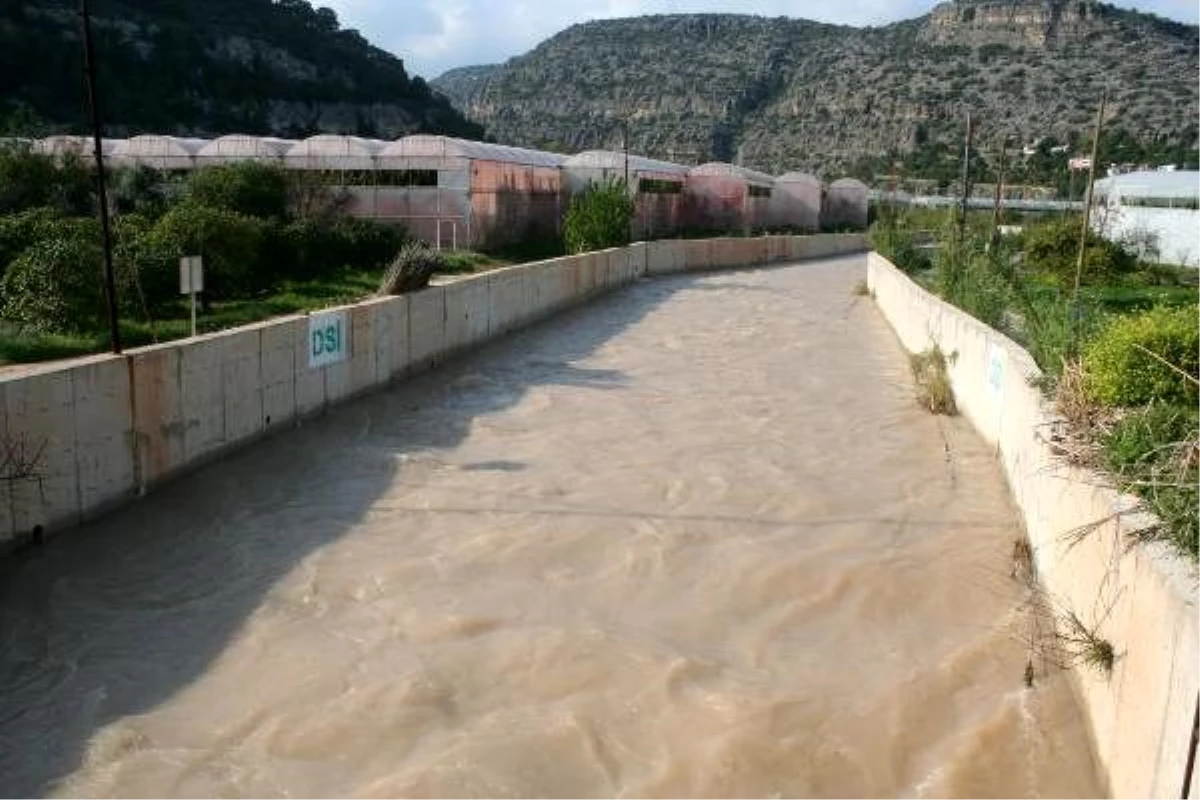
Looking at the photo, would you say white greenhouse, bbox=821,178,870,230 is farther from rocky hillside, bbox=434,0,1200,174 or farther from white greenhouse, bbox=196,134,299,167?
white greenhouse, bbox=196,134,299,167

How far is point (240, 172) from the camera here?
24703 millimetres

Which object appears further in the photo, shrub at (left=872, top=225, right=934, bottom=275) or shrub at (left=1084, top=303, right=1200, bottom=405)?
shrub at (left=872, top=225, right=934, bottom=275)

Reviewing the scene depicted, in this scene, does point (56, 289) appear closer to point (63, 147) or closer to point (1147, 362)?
point (1147, 362)

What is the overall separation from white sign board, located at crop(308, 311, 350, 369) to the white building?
2454 centimetres

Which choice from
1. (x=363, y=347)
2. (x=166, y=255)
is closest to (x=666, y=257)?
(x=166, y=255)

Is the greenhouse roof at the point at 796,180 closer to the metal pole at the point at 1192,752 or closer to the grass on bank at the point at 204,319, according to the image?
the grass on bank at the point at 204,319

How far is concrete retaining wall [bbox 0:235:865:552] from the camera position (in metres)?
8.45

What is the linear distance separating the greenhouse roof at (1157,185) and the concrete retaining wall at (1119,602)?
115ft

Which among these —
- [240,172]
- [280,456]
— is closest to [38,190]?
[240,172]

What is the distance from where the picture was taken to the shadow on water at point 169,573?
656 centimetres

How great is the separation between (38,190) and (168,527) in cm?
1678

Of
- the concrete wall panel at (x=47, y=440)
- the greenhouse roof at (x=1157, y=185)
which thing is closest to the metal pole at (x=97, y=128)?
the concrete wall panel at (x=47, y=440)

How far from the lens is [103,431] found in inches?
364

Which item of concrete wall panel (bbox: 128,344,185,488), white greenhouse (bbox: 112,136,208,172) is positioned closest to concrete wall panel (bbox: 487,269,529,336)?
concrete wall panel (bbox: 128,344,185,488)
